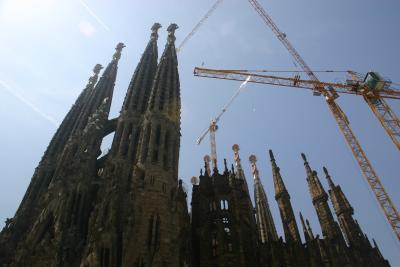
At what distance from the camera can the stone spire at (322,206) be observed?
41.7m

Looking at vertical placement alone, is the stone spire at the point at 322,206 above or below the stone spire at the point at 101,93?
below

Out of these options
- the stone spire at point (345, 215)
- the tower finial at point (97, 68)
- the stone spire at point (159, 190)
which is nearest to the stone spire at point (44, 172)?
the tower finial at point (97, 68)

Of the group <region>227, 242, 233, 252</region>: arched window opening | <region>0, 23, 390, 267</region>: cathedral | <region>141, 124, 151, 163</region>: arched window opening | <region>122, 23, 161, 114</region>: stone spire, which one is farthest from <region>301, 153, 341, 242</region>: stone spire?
<region>122, 23, 161, 114</region>: stone spire

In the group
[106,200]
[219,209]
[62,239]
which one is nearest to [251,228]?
[219,209]

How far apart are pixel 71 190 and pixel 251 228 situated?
20171 millimetres

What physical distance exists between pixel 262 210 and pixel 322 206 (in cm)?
2827

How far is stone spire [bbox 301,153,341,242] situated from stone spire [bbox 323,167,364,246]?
10.3ft

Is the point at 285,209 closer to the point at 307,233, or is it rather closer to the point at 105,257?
the point at 307,233

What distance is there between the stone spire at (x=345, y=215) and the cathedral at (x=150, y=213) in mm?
129

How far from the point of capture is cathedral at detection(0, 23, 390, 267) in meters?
32.0

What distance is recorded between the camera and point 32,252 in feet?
112

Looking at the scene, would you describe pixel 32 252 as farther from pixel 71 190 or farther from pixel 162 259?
pixel 162 259

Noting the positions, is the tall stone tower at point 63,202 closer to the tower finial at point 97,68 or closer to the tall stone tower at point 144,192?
the tall stone tower at point 144,192

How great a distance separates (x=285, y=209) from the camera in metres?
45.2
